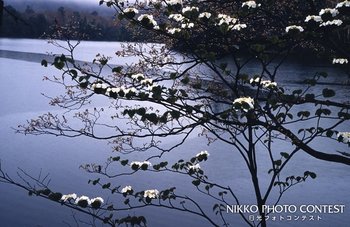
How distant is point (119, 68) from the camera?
517 centimetres

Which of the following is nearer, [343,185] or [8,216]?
[8,216]

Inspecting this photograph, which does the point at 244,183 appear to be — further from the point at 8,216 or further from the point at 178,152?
the point at 8,216

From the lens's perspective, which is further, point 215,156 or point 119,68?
point 215,156

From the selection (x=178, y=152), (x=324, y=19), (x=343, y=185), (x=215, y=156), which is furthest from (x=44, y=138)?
(x=324, y=19)

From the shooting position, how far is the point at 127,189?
5629mm

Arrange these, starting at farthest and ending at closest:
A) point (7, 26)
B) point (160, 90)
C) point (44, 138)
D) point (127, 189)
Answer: point (7, 26)
point (44, 138)
point (127, 189)
point (160, 90)

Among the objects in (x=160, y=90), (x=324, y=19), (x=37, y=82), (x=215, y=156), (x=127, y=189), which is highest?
(x=37, y=82)

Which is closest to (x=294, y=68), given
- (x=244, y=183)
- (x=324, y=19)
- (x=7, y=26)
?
(x=244, y=183)

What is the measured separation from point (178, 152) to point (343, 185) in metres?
8.40

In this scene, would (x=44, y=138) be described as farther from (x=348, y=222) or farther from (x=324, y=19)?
(x=324, y=19)

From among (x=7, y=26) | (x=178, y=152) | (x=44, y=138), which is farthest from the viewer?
(x=7, y=26)

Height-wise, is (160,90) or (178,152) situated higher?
(178,152)

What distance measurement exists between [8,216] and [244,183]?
31.5 feet

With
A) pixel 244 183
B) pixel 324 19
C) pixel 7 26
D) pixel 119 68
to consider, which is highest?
pixel 7 26
